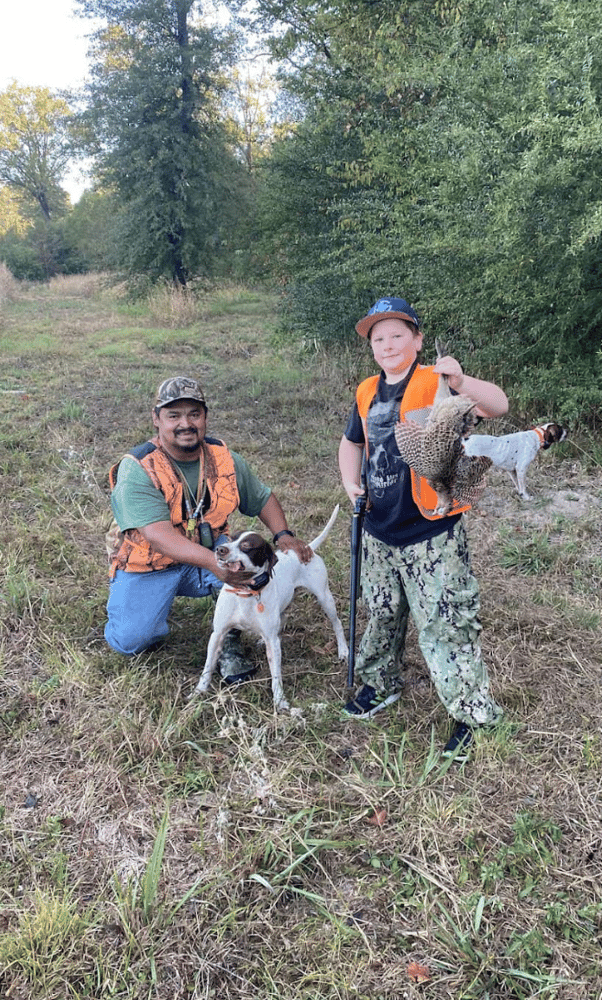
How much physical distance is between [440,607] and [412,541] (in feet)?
0.97

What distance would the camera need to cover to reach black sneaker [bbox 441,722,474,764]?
105 inches

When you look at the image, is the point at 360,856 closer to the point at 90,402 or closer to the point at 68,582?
the point at 68,582

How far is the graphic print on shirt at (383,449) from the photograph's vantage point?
2609mm

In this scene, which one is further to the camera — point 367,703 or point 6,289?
point 6,289

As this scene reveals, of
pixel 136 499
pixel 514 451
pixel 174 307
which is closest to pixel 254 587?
pixel 136 499

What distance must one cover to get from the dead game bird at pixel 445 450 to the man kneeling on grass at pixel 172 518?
3.70 feet

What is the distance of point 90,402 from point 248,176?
41.7 ft

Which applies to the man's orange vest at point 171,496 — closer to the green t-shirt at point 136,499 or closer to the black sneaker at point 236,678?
the green t-shirt at point 136,499

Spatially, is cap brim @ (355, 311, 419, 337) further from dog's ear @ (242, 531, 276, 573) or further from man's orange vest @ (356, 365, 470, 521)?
dog's ear @ (242, 531, 276, 573)

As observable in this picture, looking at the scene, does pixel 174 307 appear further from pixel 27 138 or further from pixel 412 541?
pixel 27 138

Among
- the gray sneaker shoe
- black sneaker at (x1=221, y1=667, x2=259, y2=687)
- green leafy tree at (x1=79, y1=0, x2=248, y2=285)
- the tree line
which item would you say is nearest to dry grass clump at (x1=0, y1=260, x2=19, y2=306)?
green leafy tree at (x1=79, y1=0, x2=248, y2=285)

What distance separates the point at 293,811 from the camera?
2.47 metres

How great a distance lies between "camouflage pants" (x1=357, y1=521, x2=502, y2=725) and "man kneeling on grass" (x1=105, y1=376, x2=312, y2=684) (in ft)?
1.83

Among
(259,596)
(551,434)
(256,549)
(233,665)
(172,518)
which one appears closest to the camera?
(256,549)
